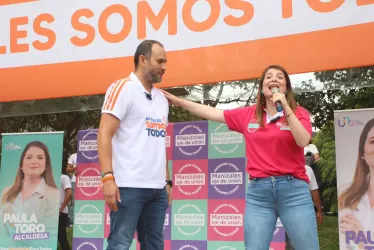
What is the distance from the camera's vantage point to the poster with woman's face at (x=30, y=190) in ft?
14.4

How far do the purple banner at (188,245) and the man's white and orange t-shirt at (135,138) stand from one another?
153 centimetres

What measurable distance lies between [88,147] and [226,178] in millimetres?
1283

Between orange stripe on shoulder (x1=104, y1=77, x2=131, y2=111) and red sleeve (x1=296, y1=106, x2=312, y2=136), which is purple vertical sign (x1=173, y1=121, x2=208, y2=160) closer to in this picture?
red sleeve (x1=296, y1=106, x2=312, y2=136)

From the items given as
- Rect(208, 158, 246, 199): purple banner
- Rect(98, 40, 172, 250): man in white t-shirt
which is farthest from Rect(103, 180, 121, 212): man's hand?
Rect(208, 158, 246, 199): purple banner

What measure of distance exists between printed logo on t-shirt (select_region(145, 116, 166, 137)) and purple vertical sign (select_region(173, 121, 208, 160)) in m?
1.43

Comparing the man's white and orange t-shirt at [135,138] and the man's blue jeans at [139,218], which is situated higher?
the man's white and orange t-shirt at [135,138]

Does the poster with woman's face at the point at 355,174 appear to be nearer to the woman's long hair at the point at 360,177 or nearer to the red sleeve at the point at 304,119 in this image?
the woman's long hair at the point at 360,177

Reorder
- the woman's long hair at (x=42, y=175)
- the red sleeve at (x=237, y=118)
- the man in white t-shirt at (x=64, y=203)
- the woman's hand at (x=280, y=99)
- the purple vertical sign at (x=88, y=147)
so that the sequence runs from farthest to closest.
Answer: the man in white t-shirt at (x=64, y=203) < the woman's long hair at (x=42, y=175) < the purple vertical sign at (x=88, y=147) < the red sleeve at (x=237, y=118) < the woman's hand at (x=280, y=99)

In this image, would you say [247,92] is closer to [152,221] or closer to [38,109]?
[152,221]

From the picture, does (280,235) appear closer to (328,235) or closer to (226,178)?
(226,178)

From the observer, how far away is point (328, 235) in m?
8.41

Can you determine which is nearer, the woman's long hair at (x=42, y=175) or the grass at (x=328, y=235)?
the woman's long hair at (x=42, y=175)

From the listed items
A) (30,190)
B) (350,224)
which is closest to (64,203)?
(30,190)

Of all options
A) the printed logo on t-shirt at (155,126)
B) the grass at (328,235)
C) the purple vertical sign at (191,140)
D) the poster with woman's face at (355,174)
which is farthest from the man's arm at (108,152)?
the grass at (328,235)
